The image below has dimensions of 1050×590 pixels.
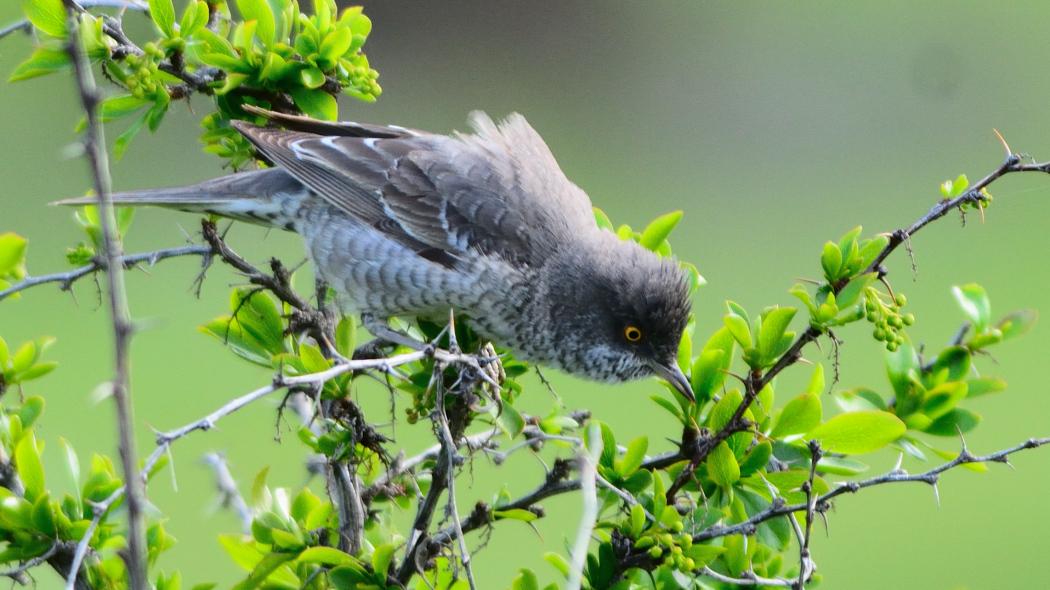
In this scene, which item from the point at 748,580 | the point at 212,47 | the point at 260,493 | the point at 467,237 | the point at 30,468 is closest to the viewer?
the point at 748,580

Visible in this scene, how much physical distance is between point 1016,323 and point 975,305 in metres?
0.09

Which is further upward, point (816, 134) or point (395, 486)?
point (816, 134)

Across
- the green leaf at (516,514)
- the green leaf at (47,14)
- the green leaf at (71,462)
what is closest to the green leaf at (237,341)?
the green leaf at (71,462)

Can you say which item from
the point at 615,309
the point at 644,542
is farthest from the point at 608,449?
the point at 615,309

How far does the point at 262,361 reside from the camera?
6.75ft

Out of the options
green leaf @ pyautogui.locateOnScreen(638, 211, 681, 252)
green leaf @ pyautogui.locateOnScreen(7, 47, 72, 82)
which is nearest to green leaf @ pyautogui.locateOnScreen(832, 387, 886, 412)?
green leaf @ pyautogui.locateOnScreen(638, 211, 681, 252)

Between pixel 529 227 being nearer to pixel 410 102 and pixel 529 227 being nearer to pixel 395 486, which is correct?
pixel 395 486

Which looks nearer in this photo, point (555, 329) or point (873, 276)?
point (873, 276)

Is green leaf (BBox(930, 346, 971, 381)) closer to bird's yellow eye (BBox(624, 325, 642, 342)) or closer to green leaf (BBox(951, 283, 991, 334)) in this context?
green leaf (BBox(951, 283, 991, 334))

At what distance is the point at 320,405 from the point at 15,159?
9.03 m

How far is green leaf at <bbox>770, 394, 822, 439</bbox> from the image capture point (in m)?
1.74

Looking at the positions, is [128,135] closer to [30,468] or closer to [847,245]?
[30,468]

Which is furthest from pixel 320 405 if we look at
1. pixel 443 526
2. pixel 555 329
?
pixel 555 329

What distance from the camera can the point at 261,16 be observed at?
2.15m
